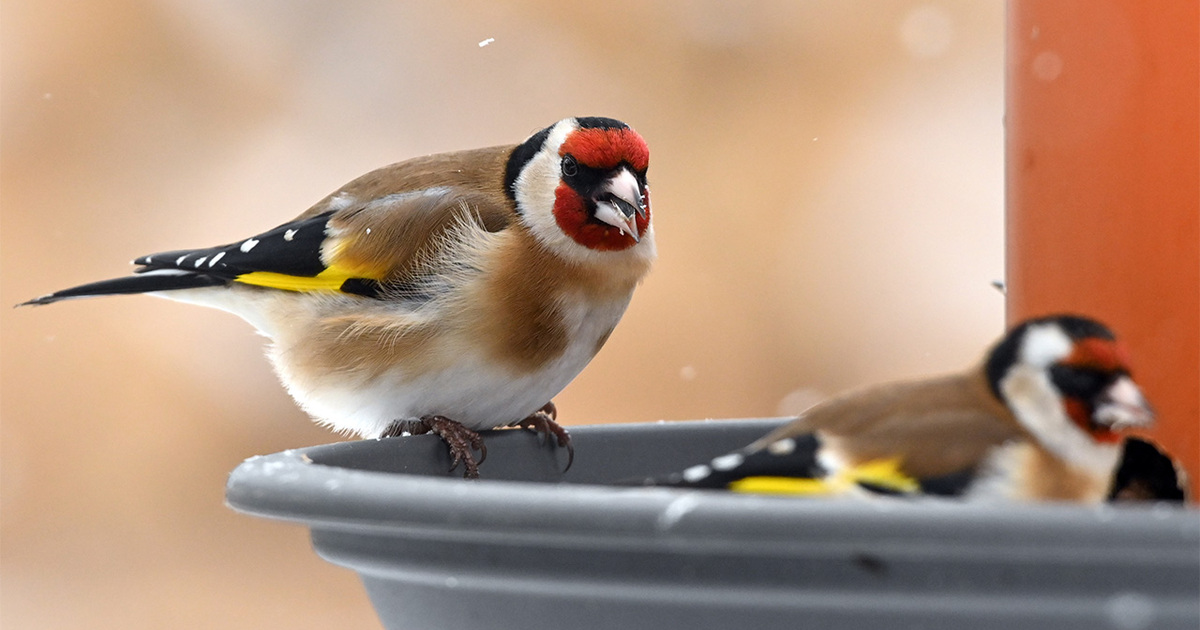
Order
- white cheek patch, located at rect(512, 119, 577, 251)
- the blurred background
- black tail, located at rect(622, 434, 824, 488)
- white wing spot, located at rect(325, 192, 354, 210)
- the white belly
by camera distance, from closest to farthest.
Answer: black tail, located at rect(622, 434, 824, 488)
the white belly
white cheek patch, located at rect(512, 119, 577, 251)
white wing spot, located at rect(325, 192, 354, 210)
the blurred background

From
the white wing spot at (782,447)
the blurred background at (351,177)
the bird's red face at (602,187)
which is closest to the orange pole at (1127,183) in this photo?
the white wing spot at (782,447)

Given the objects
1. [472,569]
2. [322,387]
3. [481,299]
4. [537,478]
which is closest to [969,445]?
[472,569]

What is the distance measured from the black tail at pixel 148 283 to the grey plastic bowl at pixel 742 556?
1.32 metres

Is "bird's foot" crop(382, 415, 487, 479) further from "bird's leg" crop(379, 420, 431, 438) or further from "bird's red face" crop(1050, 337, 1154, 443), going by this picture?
"bird's red face" crop(1050, 337, 1154, 443)

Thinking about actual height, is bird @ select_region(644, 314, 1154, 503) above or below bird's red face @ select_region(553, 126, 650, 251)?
below

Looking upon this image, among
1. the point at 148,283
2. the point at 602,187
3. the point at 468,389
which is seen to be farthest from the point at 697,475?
the point at 148,283

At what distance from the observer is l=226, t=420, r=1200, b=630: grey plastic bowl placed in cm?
74

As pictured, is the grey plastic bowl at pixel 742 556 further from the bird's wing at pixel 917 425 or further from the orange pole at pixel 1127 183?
the orange pole at pixel 1127 183

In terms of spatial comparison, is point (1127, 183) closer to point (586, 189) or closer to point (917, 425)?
point (917, 425)

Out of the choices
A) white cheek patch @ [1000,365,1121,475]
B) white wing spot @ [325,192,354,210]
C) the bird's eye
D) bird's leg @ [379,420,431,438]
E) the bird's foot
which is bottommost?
bird's leg @ [379,420,431,438]

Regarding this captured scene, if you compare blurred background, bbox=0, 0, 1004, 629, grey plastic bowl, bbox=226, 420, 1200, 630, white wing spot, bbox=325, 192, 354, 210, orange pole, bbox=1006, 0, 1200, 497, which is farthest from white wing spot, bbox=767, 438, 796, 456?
blurred background, bbox=0, 0, 1004, 629

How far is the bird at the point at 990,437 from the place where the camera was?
0.98m

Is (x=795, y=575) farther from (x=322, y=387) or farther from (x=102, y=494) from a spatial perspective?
(x=102, y=494)

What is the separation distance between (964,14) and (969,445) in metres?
4.27
